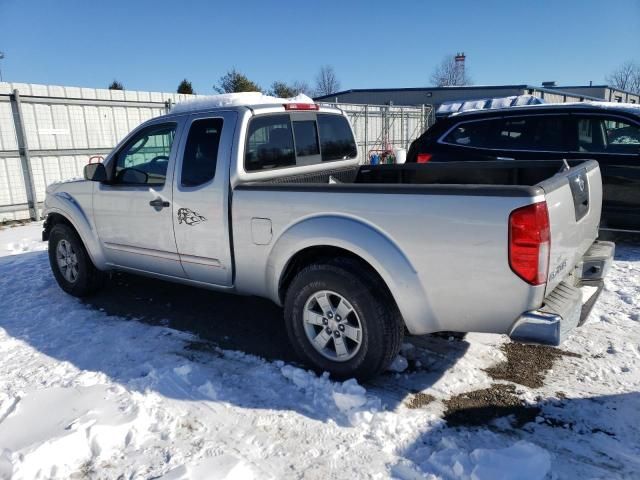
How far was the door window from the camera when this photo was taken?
6391 millimetres

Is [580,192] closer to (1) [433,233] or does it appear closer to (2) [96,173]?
(1) [433,233]

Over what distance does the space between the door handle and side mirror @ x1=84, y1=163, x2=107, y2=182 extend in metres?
0.72

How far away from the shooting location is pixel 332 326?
3434mm

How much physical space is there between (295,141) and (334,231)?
1.45 meters

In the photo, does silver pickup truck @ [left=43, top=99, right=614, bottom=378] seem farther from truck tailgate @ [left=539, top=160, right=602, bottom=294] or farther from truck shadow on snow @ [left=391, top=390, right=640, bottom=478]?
truck shadow on snow @ [left=391, top=390, right=640, bottom=478]

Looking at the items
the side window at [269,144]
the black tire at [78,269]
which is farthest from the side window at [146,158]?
the black tire at [78,269]

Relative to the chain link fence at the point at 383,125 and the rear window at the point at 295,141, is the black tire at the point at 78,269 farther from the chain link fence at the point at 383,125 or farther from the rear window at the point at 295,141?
the chain link fence at the point at 383,125

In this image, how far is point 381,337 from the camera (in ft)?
10.5

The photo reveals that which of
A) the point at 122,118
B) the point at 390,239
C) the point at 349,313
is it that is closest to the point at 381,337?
the point at 349,313

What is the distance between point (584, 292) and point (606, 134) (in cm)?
403

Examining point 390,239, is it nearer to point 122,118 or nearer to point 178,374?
point 178,374

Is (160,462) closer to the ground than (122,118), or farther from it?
closer to the ground

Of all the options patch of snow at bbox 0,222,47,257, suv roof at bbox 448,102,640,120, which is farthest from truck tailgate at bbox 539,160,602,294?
patch of snow at bbox 0,222,47,257

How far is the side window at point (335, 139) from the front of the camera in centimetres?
477
